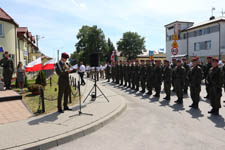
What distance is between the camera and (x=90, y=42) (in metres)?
68.8

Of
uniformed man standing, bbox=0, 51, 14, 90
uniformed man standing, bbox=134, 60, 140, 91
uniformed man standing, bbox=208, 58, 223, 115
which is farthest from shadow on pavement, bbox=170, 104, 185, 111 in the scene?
uniformed man standing, bbox=0, 51, 14, 90

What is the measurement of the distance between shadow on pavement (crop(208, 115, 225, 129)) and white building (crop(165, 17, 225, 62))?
27.9 m

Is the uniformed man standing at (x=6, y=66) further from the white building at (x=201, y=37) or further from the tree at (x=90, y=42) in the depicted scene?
the tree at (x=90, y=42)

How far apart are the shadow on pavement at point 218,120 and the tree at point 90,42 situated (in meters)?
62.5

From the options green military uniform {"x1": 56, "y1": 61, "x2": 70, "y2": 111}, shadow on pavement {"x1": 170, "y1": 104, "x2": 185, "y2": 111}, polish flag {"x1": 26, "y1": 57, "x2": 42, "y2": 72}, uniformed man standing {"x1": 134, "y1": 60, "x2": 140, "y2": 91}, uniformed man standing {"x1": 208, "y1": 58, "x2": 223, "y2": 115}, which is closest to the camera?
uniformed man standing {"x1": 208, "y1": 58, "x2": 223, "y2": 115}

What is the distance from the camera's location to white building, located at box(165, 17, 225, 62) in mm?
37250

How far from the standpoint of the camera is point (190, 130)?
528cm

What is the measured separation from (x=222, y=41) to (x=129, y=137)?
128 feet

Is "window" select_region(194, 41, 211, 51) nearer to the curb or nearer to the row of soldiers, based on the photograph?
the row of soldiers

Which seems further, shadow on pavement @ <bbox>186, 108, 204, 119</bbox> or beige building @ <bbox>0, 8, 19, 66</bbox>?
beige building @ <bbox>0, 8, 19, 66</bbox>

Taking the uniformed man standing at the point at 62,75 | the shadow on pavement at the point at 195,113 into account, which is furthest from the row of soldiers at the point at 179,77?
the uniformed man standing at the point at 62,75

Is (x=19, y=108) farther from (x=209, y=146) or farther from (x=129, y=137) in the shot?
(x=209, y=146)

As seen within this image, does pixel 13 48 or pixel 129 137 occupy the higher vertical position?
pixel 13 48

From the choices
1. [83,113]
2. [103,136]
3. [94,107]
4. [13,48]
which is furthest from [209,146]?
[13,48]
